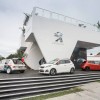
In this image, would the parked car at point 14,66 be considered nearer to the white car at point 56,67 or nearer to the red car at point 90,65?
the white car at point 56,67

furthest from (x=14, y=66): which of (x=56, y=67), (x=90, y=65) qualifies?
(x=90, y=65)

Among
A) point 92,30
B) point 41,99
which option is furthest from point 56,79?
point 92,30

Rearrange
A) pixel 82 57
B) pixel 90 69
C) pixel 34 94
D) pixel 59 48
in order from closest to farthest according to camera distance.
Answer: pixel 34 94 → pixel 59 48 → pixel 90 69 → pixel 82 57

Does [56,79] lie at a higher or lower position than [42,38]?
lower

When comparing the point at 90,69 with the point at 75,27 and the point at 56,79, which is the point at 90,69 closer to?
the point at 75,27

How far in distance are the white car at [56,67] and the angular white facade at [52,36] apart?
4462 millimetres

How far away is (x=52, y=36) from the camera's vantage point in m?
22.9

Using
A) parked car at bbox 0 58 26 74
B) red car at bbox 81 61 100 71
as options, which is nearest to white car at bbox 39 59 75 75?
parked car at bbox 0 58 26 74

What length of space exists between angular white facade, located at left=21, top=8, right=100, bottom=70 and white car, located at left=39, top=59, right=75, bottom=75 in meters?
4.46

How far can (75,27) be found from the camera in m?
25.4

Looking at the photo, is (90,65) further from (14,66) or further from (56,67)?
(14,66)

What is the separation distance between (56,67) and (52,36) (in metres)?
6.95

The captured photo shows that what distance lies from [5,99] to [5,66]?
925 centimetres

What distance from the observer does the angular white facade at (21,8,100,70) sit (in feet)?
70.7
